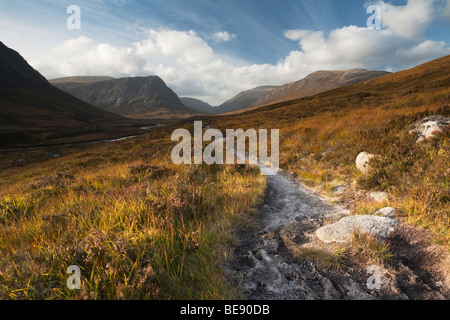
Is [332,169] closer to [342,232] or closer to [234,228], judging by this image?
[342,232]

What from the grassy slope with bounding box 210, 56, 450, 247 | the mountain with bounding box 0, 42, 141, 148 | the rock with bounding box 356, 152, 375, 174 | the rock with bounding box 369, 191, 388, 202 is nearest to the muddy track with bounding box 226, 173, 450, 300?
the grassy slope with bounding box 210, 56, 450, 247

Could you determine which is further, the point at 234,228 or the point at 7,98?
the point at 7,98

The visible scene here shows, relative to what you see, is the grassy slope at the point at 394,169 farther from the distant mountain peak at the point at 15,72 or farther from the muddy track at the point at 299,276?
the distant mountain peak at the point at 15,72

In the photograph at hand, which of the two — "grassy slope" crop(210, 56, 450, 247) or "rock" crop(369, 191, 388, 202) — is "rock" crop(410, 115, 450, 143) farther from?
"rock" crop(369, 191, 388, 202)

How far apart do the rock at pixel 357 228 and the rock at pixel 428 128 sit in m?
4.56

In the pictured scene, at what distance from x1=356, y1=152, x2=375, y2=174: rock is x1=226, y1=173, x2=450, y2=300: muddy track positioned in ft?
12.0

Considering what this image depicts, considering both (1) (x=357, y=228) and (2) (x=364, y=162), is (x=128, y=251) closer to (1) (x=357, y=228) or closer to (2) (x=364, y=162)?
(1) (x=357, y=228)

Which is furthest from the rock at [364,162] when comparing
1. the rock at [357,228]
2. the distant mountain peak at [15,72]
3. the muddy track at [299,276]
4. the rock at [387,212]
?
the distant mountain peak at [15,72]

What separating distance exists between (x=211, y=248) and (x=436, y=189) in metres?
4.03

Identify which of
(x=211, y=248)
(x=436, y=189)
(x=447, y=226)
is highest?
(x=436, y=189)

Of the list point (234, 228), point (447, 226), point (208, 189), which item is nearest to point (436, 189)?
point (447, 226)

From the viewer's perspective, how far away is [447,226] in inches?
114
